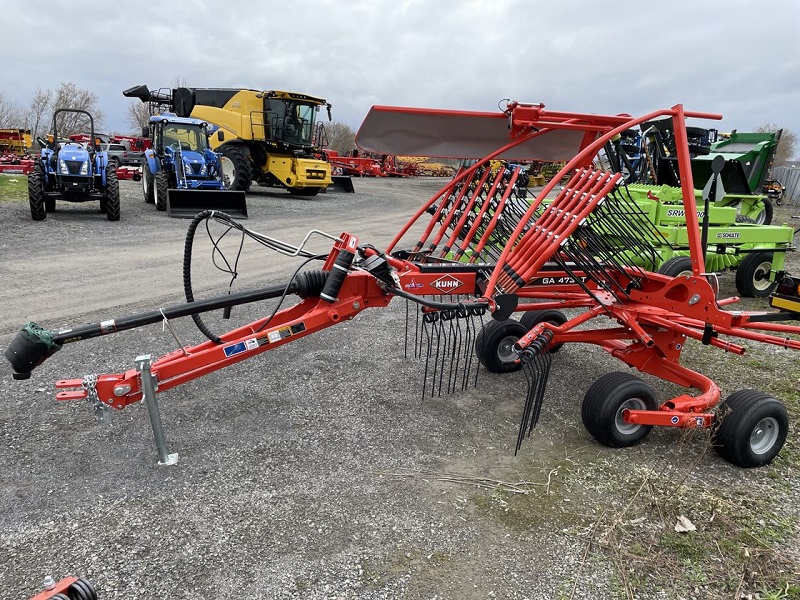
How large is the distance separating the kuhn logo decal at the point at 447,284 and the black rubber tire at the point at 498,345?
48.1 inches

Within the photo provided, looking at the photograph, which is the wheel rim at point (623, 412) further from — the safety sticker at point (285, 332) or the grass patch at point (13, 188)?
the grass patch at point (13, 188)

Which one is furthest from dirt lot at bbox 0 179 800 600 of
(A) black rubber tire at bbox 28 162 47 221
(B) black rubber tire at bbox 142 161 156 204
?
(B) black rubber tire at bbox 142 161 156 204

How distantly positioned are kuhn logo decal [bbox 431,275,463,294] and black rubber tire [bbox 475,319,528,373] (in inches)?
48.1

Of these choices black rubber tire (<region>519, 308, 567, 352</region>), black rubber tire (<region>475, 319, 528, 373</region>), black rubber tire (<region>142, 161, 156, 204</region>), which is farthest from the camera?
black rubber tire (<region>142, 161, 156, 204</region>)

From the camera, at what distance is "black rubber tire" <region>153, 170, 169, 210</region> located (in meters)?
14.9

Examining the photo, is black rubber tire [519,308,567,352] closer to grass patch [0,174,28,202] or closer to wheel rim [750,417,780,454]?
wheel rim [750,417,780,454]

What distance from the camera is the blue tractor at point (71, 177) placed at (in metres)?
12.2

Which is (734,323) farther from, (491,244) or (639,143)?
(639,143)

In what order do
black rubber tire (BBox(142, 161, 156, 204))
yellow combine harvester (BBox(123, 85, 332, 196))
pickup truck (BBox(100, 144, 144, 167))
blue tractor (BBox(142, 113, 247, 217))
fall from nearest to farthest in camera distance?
blue tractor (BBox(142, 113, 247, 217)) → black rubber tire (BBox(142, 161, 156, 204)) → yellow combine harvester (BBox(123, 85, 332, 196)) → pickup truck (BBox(100, 144, 144, 167))

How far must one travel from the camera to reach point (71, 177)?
12430 millimetres

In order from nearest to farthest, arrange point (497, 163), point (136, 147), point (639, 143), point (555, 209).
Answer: point (555, 209) → point (497, 163) → point (639, 143) → point (136, 147)

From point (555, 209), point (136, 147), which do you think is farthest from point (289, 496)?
point (136, 147)

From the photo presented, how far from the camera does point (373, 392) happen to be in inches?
195

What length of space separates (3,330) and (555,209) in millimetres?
5350
